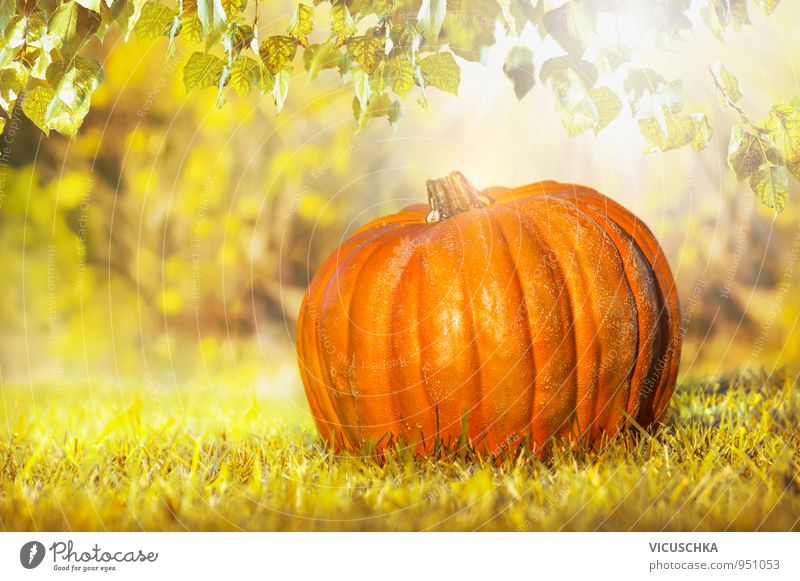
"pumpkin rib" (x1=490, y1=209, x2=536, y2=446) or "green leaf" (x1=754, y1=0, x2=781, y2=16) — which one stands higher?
"green leaf" (x1=754, y1=0, x2=781, y2=16)

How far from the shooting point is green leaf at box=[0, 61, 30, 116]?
4.48ft

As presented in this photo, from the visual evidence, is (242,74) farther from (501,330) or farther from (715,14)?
(715,14)

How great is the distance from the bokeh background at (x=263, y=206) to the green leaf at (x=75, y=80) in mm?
300

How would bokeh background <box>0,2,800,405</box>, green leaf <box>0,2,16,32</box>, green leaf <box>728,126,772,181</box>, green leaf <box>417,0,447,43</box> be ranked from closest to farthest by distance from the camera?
green leaf <box>417,0,447,43</box>
green leaf <box>0,2,16,32</box>
green leaf <box>728,126,772,181</box>
bokeh background <box>0,2,800,405</box>

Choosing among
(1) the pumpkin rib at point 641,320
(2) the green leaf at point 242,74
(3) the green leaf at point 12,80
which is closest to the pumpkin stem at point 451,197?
(1) the pumpkin rib at point 641,320

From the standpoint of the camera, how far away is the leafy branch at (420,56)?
4.19 ft

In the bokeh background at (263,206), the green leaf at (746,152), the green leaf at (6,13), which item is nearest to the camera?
the green leaf at (6,13)

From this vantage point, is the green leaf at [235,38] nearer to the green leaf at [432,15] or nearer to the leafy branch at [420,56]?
the leafy branch at [420,56]

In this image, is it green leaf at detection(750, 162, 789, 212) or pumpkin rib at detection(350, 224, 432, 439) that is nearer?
pumpkin rib at detection(350, 224, 432, 439)

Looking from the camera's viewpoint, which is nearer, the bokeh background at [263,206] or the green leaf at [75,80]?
the green leaf at [75,80]

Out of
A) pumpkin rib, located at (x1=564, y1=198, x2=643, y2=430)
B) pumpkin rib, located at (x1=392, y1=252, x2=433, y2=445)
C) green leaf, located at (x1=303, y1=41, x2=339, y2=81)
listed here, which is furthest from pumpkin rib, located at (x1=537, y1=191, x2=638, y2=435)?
green leaf, located at (x1=303, y1=41, x2=339, y2=81)

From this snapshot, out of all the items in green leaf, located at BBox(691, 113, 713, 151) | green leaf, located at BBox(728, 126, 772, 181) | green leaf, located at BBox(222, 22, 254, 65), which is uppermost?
green leaf, located at BBox(222, 22, 254, 65)

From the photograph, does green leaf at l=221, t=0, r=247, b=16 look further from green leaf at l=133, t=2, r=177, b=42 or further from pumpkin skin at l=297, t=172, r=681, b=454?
pumpkin skin at l=297, t=172, r=681, b=454

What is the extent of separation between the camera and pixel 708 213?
169cm
